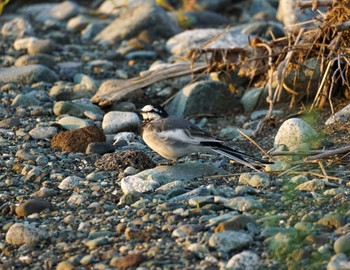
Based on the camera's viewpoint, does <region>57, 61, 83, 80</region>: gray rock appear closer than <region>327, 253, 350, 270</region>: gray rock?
No

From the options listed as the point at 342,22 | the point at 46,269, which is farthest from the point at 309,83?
the point at 46,269

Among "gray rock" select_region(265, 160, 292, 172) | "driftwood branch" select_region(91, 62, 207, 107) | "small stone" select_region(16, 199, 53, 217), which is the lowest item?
"driftwood branch" select_region(91, 62, 207, 107)

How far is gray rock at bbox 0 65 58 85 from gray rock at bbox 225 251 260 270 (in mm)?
5239

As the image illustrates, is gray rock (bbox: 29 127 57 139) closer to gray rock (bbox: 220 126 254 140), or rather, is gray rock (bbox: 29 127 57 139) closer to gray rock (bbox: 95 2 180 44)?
gray rock (bbox: 220 126 254 140)

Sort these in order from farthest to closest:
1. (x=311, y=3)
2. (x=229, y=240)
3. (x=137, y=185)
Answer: (x=311, y=3)
(x=137, y=185)
(x=229, y=240)

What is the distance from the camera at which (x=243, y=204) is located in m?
5.12

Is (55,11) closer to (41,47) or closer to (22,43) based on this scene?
(22,43)

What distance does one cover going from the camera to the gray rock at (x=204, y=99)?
27.1 feet

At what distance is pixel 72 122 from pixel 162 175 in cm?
182

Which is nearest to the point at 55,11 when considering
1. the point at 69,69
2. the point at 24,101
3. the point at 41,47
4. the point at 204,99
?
the point at 41,47

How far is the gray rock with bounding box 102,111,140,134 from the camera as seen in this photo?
7.59 m

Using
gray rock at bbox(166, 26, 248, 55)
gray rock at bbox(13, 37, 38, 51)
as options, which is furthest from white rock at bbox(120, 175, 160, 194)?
gray rock at bbox(13, 37, 38, 51)

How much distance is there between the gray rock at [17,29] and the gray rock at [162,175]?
6079 mm

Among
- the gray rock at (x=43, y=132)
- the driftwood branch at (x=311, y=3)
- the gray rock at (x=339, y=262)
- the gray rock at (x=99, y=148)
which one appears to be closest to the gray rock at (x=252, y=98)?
the driftwood branch at (x=311, y=3)
